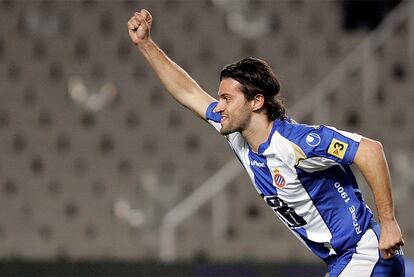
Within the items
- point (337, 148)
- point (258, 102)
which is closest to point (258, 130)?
point (258, 102)

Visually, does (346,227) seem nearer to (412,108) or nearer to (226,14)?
(412,108)

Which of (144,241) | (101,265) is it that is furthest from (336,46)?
(101,265)

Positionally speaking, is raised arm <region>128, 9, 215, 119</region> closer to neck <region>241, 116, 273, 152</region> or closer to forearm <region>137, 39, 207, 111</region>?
forearm <region>137, 39, 207, 111</region>

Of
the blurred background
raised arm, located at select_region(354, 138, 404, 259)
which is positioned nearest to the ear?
raised arm, located at select_region(354, 138, 404, 259)

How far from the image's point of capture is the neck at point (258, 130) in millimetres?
3633

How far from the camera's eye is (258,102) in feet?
11.9

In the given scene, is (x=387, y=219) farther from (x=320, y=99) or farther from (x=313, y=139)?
(x=320, y=99)

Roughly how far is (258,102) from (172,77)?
0.61m

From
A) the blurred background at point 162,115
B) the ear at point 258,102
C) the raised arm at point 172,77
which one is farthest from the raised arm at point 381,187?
the blurred background at point 162,115

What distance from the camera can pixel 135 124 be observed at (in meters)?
9.04

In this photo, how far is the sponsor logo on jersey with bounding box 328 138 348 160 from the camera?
3.40 meters

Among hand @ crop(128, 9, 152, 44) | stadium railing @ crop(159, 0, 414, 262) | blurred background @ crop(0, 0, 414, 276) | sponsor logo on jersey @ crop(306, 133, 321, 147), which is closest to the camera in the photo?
sponsor logo on jersey @ crop(306, 133, 321, 147)

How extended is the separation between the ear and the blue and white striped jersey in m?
0.09

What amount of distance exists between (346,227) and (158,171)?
511cm
